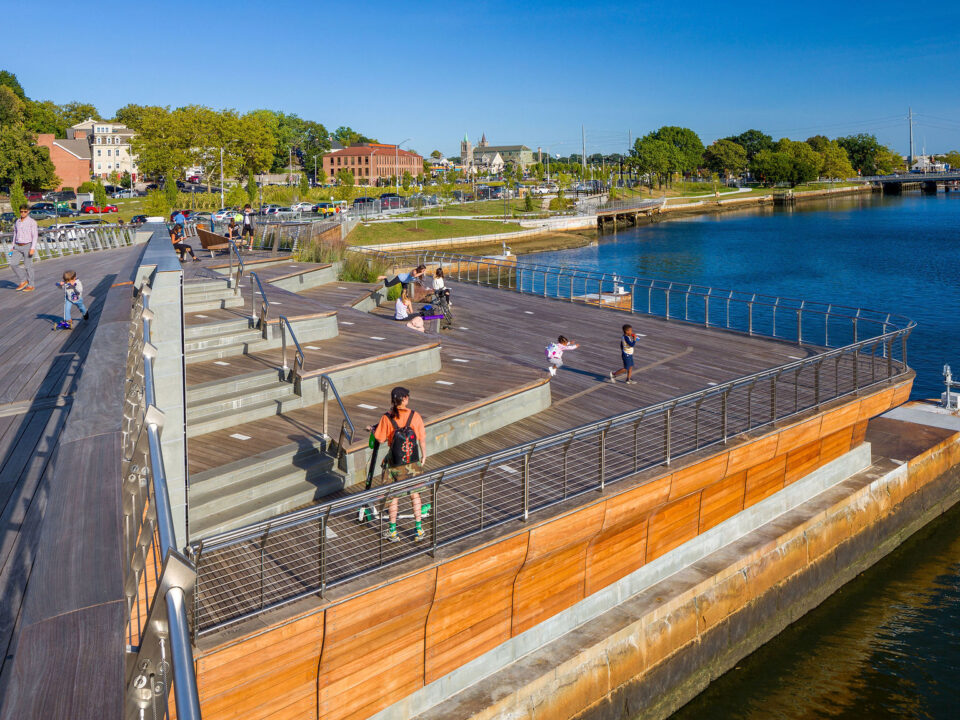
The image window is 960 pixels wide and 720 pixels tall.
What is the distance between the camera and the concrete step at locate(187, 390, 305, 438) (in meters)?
10.7

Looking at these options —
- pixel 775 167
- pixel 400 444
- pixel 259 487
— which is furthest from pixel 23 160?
pixel 775 167

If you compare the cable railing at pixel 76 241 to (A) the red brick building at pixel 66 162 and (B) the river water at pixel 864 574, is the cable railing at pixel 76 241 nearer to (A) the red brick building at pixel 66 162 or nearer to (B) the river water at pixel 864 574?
(B) the river water at pixel 864 574

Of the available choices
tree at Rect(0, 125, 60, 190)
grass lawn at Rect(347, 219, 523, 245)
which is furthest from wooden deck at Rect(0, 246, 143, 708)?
tree at Rect(0, 125, 60, 190)

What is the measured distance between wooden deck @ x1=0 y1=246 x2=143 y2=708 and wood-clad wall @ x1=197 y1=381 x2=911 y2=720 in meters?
2.09

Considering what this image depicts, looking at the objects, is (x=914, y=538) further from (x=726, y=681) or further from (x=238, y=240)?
(x=238, y=240)

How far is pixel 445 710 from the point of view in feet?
27.5

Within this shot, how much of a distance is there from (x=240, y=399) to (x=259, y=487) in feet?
7.99

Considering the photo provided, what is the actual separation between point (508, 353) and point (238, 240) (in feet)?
44.3

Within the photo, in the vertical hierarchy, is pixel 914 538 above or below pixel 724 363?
below

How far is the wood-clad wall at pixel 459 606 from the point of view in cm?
690

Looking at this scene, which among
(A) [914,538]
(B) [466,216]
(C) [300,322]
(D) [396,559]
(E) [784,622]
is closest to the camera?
(D) [396,559]

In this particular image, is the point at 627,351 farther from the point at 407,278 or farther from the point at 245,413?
the point at 407,278

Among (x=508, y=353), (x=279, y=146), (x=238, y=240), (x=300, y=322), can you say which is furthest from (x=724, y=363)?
(x=279, y=146)

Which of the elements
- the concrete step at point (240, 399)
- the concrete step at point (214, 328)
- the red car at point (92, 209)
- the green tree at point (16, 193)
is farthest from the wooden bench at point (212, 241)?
the red car at point (92, 209)
